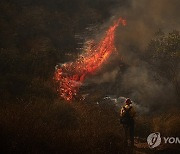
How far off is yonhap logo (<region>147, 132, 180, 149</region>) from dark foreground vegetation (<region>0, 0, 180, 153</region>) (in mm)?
346

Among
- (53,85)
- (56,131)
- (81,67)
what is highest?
(81,67)

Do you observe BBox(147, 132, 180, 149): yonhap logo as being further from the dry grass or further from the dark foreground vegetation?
the dry grass

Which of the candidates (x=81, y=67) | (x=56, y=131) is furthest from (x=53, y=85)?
(x=56, y=131)

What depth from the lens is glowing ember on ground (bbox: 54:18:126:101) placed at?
22.0m

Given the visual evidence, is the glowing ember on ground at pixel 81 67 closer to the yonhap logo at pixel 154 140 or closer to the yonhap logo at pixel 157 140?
the yonhap logo at pixel 154 140

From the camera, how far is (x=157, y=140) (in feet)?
45.7

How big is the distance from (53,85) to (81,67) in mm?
4569

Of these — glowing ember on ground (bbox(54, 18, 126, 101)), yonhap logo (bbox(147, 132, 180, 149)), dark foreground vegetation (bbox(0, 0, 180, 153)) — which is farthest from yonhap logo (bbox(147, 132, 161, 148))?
glowing ember on ground (bbox(54, 18, 126, 101))

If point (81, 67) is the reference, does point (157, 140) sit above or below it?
below

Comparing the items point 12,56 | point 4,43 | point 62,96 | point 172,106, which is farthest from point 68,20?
point 172,106

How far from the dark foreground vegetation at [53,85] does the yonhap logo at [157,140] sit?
35 cm

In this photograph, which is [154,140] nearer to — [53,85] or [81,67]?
[53,85]

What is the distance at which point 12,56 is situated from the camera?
76.3 ft

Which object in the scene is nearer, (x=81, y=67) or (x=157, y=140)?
(x=157, y=140)
